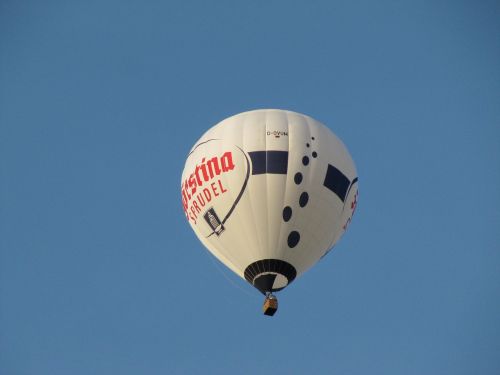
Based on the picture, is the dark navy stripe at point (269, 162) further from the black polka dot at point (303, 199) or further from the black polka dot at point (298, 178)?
the black polka dot at point (303, 199)

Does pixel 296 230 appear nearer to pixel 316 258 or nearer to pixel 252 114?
pixel 316 258

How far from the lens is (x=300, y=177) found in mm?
25328

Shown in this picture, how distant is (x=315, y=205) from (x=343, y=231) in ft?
4.58

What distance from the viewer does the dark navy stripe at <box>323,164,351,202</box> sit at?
25719 millimetres

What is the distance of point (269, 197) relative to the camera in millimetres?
25188

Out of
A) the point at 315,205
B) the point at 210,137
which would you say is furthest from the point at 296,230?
the point at 210,137

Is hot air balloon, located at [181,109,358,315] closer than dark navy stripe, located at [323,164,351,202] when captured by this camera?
Yes

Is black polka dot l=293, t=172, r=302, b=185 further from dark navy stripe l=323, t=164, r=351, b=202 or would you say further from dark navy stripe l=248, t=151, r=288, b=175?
dark navy stripe l=323, t=164, r=351, b=202

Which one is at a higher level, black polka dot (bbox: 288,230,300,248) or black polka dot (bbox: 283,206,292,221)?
black polka dot (bbox: 283,206,292,221)

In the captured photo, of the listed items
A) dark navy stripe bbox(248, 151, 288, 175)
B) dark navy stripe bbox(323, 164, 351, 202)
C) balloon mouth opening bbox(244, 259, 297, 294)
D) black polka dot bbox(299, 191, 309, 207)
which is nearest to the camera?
balloon mouth opening bbox(244, 259, 297, 294)

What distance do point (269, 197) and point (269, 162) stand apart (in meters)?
0.79

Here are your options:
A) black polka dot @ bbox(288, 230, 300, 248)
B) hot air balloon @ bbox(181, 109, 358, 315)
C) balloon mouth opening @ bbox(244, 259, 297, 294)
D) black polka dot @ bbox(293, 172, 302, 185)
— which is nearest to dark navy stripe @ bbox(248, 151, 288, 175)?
hot air balloon @ bbox(181, 109, 358, 315)

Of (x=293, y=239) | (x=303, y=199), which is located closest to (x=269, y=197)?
(x=303, y=199)

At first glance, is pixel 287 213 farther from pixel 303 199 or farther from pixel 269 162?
pixel 269 162
